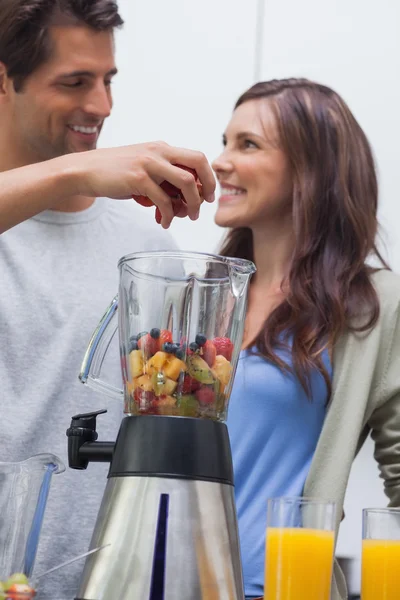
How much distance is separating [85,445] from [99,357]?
109mm

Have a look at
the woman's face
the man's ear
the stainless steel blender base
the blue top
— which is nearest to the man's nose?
the man's ear

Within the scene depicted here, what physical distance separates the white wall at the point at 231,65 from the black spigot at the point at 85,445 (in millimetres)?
1447

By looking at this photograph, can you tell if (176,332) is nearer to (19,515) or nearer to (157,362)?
(157,362)

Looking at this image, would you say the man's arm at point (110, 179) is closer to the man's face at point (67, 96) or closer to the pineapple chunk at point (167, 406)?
the pineapple chunk at point (167, 406)

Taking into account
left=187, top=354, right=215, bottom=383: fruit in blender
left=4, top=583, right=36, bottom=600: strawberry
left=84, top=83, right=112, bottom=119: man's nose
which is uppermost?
left=84, top=83, right=112, bottom=119: man's nose

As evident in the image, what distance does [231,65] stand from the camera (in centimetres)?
230

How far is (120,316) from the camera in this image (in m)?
0.93

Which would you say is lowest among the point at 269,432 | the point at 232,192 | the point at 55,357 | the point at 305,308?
the point at 269,432

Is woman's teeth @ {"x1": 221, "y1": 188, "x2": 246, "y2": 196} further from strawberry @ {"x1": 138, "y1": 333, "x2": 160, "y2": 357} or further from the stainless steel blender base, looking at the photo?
the stainless steel blender base

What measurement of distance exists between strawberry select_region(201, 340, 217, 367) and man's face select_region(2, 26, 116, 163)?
2.41 ft

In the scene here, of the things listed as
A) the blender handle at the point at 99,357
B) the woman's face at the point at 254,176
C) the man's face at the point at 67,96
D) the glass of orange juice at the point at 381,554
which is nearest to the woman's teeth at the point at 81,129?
the man's face at the point at 67,96

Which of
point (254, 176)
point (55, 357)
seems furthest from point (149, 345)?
point (254, 176)

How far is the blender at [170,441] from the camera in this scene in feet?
2.54

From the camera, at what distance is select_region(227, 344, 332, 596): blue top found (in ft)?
4.88
